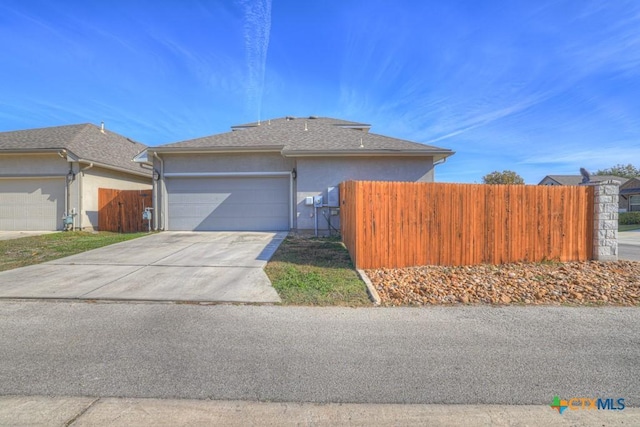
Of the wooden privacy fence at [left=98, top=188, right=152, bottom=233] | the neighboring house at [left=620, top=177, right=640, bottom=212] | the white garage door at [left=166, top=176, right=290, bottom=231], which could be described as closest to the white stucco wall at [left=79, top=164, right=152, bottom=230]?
the wooden privacy fence at [left=98, top=188, right=152, bottom=233]

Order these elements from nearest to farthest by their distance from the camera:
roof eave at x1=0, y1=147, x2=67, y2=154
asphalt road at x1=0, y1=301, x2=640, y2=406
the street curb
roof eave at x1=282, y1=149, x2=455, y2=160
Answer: asphalt road at x1=0, y1=301, x2=640, y2=406 < the street curb < roof eave at x1=282, y1=149, x2=455, y2=160 < roof eave at x1=0, y1=147, x2=67, y2=154

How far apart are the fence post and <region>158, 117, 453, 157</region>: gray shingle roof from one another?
4.82 metres

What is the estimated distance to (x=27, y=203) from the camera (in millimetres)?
13828

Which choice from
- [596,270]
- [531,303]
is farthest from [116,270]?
[596,270]

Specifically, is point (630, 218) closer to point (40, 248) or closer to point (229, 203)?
point (229, 203)

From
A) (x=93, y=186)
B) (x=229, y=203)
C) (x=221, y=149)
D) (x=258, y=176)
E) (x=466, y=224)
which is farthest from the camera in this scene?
(x=93, y=186)

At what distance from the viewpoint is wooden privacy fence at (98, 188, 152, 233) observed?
1452 cm

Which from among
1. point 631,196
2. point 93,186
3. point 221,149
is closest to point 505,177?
point 631,196

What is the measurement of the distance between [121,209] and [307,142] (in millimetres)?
9308

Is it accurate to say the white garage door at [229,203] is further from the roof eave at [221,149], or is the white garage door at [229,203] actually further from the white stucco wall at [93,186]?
the white stucco wall at [93,186]

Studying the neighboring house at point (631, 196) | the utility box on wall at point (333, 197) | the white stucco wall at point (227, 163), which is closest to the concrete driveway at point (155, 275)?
the utility box on wall at point (333, 197)

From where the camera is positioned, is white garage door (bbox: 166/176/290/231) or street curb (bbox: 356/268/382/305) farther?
white garage door (bbox: 166/176/290/231)

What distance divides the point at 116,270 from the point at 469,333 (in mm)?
6805

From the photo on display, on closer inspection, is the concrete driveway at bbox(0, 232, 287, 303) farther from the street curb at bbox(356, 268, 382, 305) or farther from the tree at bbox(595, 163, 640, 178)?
the tree at bbox(595, 163, 640, 178)
